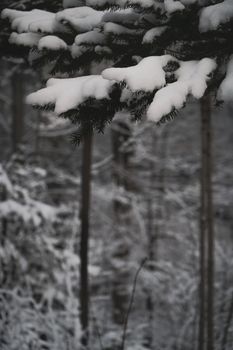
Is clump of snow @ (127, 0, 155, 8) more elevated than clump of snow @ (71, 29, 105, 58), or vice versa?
clump of snow @ (127, 0, 155, 8)

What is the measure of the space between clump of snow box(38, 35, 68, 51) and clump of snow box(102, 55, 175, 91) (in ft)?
1.76

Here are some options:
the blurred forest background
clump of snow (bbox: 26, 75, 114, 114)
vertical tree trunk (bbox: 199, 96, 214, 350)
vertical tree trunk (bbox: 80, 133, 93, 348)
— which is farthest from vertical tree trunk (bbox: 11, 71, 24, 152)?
clump of snow (bbox: 26, 75, 114, 114)

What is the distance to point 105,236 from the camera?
9602 mm

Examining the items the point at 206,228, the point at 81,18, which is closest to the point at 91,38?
the point at 81,18

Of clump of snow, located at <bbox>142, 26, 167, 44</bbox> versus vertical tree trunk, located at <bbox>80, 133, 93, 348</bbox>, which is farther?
vertical tree trunk, located at <bbox>80, 133, 93, 348</bbox>

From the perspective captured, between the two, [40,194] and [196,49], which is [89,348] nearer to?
[40,194]

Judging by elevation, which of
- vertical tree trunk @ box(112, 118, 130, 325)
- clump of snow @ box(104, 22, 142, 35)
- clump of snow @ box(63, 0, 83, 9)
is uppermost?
clump of snow @ box(63, 0, 83, 9)

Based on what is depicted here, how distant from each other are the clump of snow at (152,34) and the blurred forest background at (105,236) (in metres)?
0.77

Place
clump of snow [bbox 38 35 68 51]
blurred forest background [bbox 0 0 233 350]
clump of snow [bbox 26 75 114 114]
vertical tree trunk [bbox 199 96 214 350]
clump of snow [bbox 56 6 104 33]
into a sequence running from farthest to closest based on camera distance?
1. blurred forest background [bbox 0 0 233 350]
2. vertical tree trunk [bbox 199 96 214 350]
3. clump of snow [bbox 56 6 104 33]
4. clump of snow [bbox 38 35 68 51]
5. clump of snow [bbox 26 75 114 114]

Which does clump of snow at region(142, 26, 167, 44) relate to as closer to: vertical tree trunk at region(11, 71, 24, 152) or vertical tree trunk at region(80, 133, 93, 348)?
vertical tree trunk at region(80, 133, 93, 348)

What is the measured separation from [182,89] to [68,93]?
1.99 ft

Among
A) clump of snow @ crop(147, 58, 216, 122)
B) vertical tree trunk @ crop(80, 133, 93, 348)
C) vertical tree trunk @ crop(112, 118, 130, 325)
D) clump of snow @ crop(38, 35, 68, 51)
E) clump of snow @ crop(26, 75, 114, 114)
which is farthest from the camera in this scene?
vertical tree trunk @ crop(112, 118, 130, 325)

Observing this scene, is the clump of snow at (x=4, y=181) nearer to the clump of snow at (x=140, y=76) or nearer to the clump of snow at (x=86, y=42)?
the clump of snow at (x=86, y=42)

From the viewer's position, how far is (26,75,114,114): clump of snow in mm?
1980
